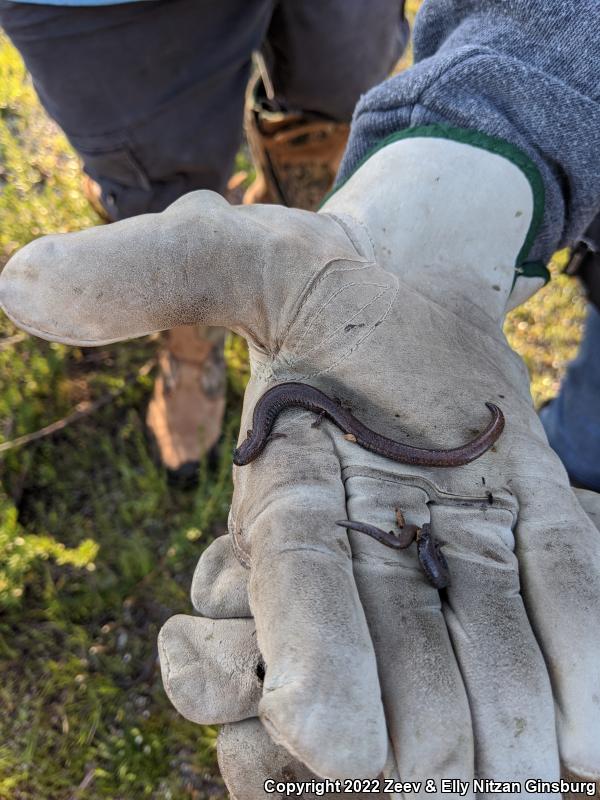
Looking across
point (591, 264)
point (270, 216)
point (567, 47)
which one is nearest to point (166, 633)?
point (270, 216)

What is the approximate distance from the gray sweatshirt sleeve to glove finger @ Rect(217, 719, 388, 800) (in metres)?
3.20

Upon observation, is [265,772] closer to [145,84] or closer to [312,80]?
[145,84]

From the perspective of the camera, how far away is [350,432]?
265 centimetres

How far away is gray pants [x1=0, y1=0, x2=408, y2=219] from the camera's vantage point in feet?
12.3

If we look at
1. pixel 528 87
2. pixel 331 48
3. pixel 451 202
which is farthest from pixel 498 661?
pixel 331 48

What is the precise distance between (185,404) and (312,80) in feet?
10.6

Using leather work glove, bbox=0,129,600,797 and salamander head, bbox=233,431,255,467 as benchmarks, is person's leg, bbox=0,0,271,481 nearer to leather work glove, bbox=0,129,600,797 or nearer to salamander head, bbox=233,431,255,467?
leather work glove, bbox=0,129,600,797

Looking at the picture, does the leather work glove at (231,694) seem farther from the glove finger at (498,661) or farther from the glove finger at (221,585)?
the glove finger at (498,661)

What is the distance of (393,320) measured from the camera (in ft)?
9.32

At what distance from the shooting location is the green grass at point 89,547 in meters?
4.24

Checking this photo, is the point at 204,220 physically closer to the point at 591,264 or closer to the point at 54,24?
the point at 54,24

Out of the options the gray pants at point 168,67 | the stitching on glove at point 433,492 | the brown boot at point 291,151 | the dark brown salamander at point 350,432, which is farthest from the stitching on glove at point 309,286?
the brown boot at point 291,151

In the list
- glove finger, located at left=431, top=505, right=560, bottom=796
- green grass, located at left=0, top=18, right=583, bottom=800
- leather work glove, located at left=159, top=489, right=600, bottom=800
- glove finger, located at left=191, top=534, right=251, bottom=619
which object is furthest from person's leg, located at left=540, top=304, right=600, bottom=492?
leather work glove, located at left=159, top=489, right=600, bottom=800

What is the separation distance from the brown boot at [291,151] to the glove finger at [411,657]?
4.82 meters
